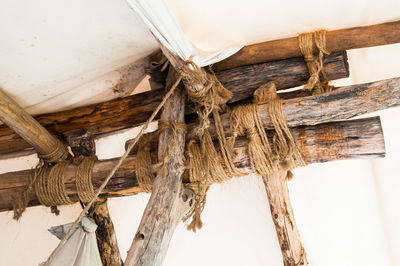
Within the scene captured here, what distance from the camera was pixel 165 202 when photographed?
1.34m

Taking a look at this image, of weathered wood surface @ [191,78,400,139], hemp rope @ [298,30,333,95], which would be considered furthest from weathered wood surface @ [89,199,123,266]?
hemp rope @ [298,30,333,95]

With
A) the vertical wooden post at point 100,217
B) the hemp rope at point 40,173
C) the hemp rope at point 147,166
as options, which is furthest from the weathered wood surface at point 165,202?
Answer: the hemp rope at point 40,173

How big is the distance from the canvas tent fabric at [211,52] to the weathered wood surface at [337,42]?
3cm

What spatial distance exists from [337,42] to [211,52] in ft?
1.81

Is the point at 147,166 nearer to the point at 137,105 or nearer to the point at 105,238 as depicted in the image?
the point at 137,105

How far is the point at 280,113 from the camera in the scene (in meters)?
1.52

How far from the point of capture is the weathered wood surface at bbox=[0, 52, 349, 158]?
1.73 m

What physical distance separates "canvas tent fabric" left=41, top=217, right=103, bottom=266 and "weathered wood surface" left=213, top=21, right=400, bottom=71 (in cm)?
102

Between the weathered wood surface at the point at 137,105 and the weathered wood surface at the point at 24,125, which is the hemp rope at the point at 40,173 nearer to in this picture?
the weathered wood surface at the point at 24,125

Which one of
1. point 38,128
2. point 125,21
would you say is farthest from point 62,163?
point 125,21

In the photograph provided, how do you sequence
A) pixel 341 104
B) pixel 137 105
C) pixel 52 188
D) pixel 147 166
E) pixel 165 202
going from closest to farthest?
pixel 165 202
pixel 341 104
pixel 147 166
pixel 52 188
pixel 137 105

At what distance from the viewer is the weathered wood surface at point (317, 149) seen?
1441 millimetres

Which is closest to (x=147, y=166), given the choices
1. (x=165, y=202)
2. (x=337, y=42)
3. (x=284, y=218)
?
(x=165, y=202)

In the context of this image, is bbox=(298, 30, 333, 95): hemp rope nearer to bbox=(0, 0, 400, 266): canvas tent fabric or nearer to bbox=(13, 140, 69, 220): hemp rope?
bbox=(0, 0, 400, 266): canvas tent fabric
